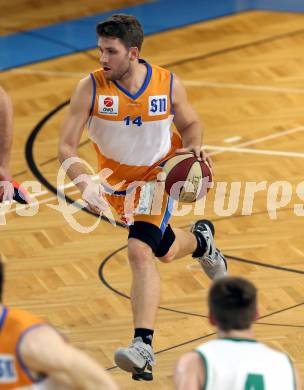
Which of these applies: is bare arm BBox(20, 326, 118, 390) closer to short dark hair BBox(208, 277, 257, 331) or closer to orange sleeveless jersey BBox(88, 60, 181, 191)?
short dark hair BBox(208, 277, 257, 331)

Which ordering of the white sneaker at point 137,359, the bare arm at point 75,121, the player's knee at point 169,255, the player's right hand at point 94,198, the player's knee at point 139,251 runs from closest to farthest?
1. the white sneaker at point 137,359
2. the player's right hand at point 94,198
3. the player's knee at point 139,251
4. the bare arm at point 75,121
5. the player's knee at point 169,255

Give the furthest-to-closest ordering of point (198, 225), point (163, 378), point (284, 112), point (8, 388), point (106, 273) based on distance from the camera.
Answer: point (284, 112) < point (106, 273) < point (198, 225) < point (163, 378) < point (8, 388)

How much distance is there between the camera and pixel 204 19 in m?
17.7

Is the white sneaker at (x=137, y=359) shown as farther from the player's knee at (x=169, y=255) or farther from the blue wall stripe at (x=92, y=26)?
the blue wall stripe at (x=92, y=26)

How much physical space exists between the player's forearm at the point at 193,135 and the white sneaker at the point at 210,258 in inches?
32.4

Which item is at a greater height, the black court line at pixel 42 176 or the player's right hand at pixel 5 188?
the player's right hand at pixel 5 188

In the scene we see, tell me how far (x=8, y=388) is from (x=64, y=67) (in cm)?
1087

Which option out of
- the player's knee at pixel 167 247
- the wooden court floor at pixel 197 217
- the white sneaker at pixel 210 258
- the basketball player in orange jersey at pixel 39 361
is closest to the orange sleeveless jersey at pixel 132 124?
the player's knee at pixel 167 247

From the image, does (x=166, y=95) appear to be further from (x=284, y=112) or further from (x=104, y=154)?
(x=284, y=112)

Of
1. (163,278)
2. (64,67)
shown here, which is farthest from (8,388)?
(64,67)

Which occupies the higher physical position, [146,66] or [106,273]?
[146,66]

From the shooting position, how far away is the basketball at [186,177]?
809 cm

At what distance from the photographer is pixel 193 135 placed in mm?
8289

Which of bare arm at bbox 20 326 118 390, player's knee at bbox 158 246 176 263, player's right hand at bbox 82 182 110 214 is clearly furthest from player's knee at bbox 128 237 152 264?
bare arm at bbox 20 326 118 390
